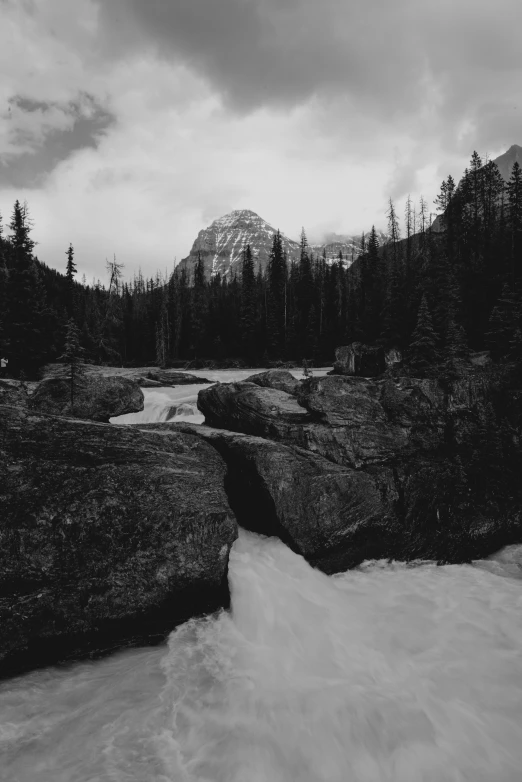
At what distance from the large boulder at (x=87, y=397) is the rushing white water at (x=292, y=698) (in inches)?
385

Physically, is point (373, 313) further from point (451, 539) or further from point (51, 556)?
point (51, 556)

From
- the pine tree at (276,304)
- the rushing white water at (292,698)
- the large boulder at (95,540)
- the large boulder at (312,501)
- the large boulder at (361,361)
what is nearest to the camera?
the rushing white water at (292,698)

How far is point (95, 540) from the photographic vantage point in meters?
4.99

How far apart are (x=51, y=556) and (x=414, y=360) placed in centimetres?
3061

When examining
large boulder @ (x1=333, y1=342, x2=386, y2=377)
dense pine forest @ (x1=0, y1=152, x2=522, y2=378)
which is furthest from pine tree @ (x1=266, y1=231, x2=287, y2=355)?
large boulder @ (x1=333, y1=342, x2=386, y2=377)

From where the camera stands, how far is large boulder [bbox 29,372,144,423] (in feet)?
46.0

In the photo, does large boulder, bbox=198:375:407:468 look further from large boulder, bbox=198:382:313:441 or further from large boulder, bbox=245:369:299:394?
large boulder, bbox=245:369:299:394

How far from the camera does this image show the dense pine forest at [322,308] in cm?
2969

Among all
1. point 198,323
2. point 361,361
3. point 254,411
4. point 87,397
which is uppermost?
point 198,323

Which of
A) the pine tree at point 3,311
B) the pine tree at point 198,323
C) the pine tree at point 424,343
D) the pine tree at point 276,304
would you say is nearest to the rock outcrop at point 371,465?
the pine tree at point 424,343

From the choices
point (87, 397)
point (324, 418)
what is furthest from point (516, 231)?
point (87, 397)

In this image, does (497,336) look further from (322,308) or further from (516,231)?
(322,308)

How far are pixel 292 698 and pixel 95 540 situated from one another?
3.10 meters

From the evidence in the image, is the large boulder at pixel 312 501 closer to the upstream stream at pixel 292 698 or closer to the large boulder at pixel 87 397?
the upstream stream at pixel 292 698
